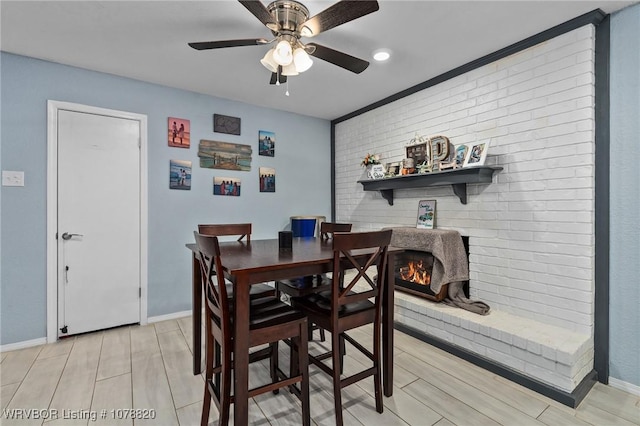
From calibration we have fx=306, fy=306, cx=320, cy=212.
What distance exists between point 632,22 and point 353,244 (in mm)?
2418

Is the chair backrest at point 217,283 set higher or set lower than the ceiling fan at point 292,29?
lower

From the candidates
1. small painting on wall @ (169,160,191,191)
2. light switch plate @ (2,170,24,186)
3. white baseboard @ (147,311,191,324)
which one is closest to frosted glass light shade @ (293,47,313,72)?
small painting on wall @ (169,160,191,191)

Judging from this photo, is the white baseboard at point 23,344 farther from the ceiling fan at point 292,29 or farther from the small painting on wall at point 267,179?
the ceiling fan at point 292,29

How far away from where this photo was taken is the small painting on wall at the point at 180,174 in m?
3.39

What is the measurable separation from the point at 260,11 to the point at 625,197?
2.60 metres

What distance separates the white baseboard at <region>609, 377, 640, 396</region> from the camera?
2016mm

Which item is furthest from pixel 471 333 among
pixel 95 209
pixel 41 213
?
pixel 41 213

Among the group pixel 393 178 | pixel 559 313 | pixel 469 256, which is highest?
pixel 393 178

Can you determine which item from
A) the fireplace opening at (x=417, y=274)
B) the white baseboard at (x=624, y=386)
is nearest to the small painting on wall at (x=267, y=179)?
the fireplace opening at (x=417, y=274)

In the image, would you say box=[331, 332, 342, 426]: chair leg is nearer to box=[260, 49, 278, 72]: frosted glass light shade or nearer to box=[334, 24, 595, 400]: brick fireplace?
box=[334, 24, 595, 400]: brick fireplace

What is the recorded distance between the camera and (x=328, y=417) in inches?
70.5

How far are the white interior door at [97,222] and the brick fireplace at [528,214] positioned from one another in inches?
111

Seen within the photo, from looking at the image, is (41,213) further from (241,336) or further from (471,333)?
(471,333)

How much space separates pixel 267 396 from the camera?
1999 mm
